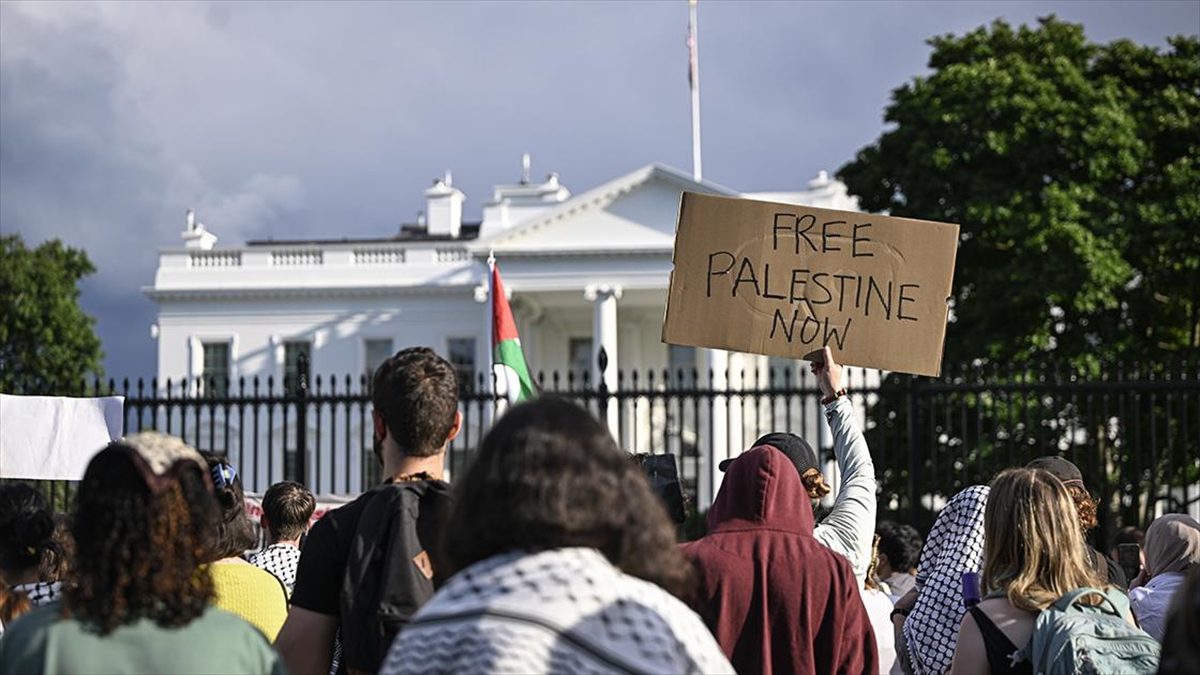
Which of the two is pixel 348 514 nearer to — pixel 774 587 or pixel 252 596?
pixel 252 596

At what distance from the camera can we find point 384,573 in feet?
10.6

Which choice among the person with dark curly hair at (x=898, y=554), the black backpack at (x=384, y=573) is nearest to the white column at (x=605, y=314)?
the person with dark curly hair at (x=898, y=554)

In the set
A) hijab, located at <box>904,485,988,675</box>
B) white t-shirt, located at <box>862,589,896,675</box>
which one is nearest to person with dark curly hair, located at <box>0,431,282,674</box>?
hijab, located at <box>904,485,988,675</box>

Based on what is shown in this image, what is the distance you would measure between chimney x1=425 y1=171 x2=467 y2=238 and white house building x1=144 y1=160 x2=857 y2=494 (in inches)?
217

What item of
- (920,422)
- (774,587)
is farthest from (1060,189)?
(774,587)

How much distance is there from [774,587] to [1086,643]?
2.39ft

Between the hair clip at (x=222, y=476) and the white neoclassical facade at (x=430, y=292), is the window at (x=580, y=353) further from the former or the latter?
the hair clip at (x=222, y=476)

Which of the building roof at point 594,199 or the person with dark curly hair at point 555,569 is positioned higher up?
the building roof at point 594,199

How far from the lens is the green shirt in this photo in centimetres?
252

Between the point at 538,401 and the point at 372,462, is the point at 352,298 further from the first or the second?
the point at 538,401

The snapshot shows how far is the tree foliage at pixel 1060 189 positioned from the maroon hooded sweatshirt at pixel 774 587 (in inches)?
726

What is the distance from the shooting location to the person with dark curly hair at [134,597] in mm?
2533

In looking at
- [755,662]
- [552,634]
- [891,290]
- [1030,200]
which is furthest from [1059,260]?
[552,634]

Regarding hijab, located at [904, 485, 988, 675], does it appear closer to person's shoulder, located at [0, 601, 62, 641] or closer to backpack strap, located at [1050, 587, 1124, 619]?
backpack strap, located at [1050, 587, 1124, 619]
